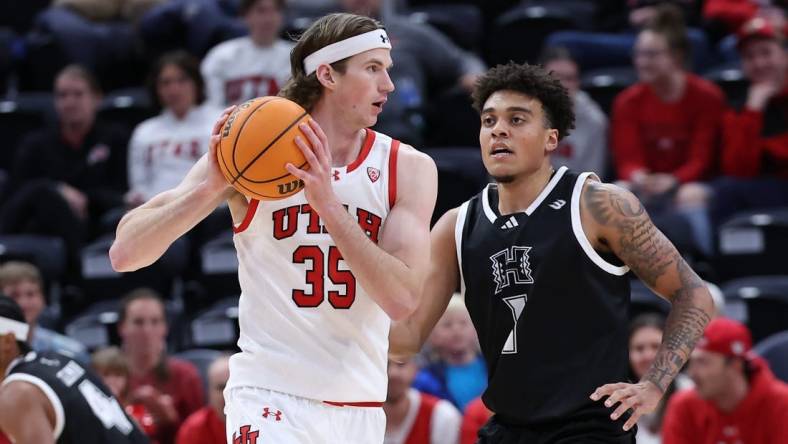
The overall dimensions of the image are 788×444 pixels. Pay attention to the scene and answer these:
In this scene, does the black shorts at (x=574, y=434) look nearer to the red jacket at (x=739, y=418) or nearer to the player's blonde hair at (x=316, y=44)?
the player's blonde hair at (x=316, y=44)

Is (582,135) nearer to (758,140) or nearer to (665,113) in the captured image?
(665,113)

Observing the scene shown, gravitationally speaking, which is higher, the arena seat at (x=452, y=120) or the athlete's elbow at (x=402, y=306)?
the arena seat at (x=452, y=120)

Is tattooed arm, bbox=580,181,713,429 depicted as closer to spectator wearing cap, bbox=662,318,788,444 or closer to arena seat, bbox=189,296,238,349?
spectator wearing cap, bbox=662,318,788,444

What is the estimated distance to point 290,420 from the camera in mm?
4656

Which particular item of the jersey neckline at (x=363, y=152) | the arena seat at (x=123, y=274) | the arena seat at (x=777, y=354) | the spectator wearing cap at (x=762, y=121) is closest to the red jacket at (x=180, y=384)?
the arena seat at (x=123, y=274)

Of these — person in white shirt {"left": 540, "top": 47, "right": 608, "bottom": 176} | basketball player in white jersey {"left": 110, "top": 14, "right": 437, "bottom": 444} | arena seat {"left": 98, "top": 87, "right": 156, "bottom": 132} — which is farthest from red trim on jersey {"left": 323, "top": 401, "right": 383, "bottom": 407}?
arena seat {"left": 98, "top": 87, "right": 156, "bottom": 132}

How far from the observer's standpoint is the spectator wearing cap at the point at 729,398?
750cm

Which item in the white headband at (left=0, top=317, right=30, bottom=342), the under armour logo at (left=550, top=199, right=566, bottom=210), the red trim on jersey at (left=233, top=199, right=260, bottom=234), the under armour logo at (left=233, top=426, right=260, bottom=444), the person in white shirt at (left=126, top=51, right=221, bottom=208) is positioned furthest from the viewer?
the person in white shirt at (left=126, top=51, right=221, bottom=208)

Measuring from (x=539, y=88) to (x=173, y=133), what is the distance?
5780 mm

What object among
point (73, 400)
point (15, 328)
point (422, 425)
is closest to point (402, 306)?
point (73, 400)

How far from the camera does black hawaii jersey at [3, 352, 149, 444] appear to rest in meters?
6.13

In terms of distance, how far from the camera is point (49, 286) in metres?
10.0

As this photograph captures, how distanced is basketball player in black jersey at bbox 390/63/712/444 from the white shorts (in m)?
0.52

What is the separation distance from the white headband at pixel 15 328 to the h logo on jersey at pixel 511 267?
8.00 feet
